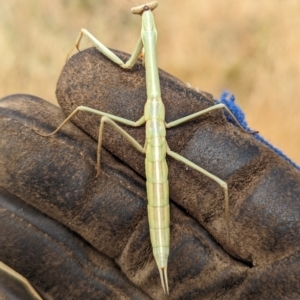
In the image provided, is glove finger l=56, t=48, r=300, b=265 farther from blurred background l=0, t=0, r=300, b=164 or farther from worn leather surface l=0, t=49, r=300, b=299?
blurred background l=0, t=0, r=300, b=164

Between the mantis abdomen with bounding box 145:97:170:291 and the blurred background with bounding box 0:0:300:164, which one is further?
the blurred background with bounding box 0:0:300:164

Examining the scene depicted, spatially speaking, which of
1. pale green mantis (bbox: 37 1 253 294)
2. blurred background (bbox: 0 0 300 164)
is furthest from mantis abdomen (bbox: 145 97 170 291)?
blurred background (bbox: 0 0 300 164)

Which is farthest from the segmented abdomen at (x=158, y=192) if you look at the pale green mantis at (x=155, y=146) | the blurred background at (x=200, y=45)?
the blurred background at (x=200, y=45)

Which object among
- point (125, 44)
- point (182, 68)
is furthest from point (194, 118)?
point (125, 44)

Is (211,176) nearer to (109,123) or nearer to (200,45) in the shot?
(109,123)

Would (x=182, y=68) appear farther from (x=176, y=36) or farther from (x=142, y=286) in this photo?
(x=142, y=286)

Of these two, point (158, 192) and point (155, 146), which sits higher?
point (155, 146)

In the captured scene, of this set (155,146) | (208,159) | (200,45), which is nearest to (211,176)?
(208,159)

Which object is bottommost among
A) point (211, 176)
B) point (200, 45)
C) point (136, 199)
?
point (136, 199)
